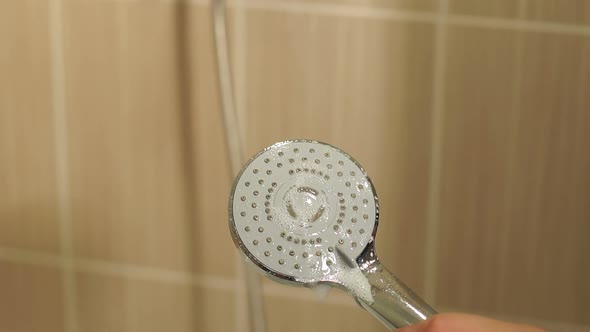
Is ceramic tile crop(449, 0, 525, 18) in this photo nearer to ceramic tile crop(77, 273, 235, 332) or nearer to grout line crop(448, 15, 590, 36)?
grout line crop(448, 15, 590, 36)

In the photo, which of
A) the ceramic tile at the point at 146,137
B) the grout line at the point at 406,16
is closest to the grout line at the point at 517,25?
the grout line at the point at 406,16

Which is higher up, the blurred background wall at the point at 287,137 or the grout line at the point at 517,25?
the grout line at the point at 517,25

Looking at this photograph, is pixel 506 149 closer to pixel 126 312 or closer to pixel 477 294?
pixel 477 294

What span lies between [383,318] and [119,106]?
1.45 feet

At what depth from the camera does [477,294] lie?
0.80 m

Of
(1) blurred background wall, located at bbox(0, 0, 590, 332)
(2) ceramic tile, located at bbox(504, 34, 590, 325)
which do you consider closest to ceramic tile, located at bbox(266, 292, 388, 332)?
(1) blurred background wall, located at bbox(0, 0, 590, 332)

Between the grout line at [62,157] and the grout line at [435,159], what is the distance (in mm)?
373

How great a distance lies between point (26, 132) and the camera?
2.87 feet

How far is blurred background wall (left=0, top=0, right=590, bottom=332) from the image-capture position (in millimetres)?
743

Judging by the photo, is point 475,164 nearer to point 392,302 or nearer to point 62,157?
point 392,302

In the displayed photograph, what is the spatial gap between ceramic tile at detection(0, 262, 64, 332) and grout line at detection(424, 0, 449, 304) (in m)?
0.40

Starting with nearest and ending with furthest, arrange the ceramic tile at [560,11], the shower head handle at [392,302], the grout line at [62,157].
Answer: the shower head handle at [392,302] < the ceramic tile at [560,11] < the grout line at [62,157]

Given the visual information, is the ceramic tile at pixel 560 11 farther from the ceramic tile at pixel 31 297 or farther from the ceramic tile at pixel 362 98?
the ceramic tile at pixel 31 297

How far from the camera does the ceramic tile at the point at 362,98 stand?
76 centimetres
